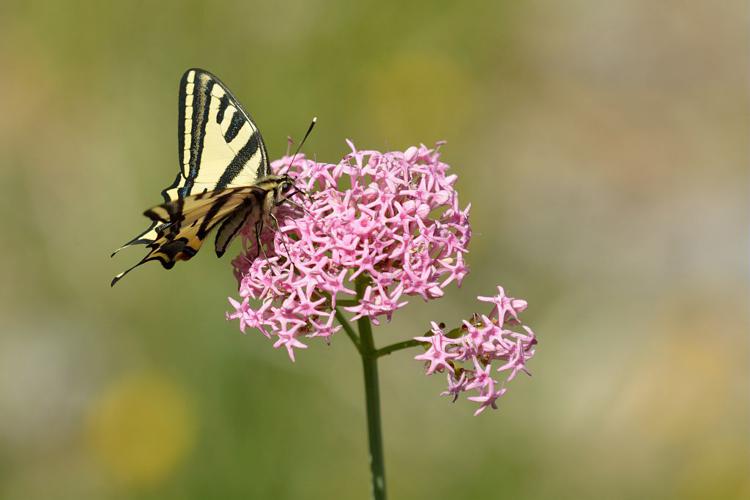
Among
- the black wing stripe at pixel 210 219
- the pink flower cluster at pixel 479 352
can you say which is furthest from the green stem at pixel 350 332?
the black wing stripe at pixel 210 219

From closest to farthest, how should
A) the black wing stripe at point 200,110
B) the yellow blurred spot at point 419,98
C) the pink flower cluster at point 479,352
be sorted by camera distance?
the pink flower cluster at point 479,352 → the black wing stripe at point 200,110 → the yellow blurred spot at point 419,98

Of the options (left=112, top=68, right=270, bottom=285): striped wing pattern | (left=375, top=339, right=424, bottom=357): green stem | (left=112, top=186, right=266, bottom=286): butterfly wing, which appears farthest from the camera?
(left=112, top=68, right=270, bottom=285): striped wing pattern

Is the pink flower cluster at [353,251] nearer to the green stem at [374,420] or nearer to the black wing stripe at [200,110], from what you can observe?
the green stem at [374,420]

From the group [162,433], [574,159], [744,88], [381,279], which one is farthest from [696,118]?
[381,279]

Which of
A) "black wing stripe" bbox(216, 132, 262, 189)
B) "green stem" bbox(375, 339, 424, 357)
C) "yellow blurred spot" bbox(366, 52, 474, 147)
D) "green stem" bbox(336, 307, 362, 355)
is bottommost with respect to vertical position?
"green stem" bbox(375, 339, 424, 357)

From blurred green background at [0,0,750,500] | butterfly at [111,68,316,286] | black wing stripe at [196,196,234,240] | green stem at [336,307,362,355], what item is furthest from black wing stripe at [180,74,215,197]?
blurred green background at [0,0,750,500]

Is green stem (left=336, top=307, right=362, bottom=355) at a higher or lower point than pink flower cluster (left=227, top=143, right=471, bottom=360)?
lower

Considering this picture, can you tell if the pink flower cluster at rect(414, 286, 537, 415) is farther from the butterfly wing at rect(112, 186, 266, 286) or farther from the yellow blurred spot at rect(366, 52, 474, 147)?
the yellow blurred spot at rect(366, 52, 474, 147)
